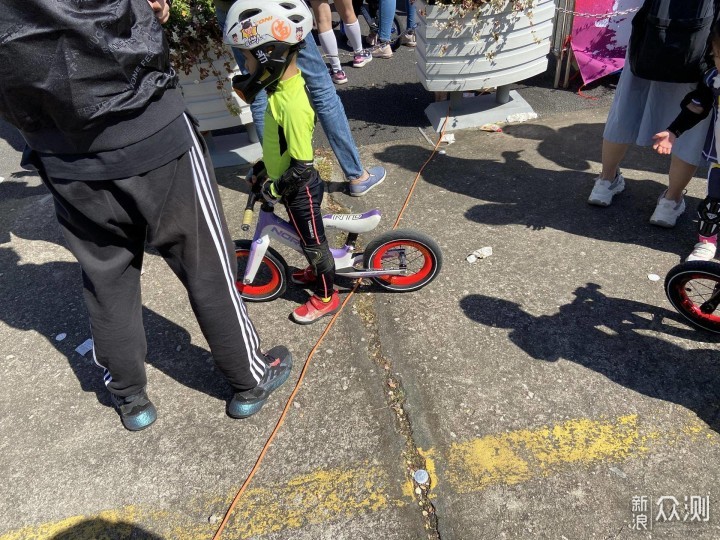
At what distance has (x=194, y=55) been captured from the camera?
13.8 feet

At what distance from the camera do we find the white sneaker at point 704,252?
11.0 feet

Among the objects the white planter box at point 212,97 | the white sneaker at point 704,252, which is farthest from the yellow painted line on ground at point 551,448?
the white planter box at point 212,97

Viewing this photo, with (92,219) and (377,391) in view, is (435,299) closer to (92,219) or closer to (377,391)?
(377,391)

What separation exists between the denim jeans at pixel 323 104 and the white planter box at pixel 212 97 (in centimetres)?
49

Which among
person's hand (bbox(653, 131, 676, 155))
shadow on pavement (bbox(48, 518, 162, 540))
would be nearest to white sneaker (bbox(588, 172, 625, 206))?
person's hand (bbox(653, 131, 676, 155))

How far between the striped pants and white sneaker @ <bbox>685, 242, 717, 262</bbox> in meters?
2.58

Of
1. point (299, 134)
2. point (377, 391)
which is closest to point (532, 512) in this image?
point (377, 391)

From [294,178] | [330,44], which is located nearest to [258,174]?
[294,178]

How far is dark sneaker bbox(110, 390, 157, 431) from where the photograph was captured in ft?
9.01

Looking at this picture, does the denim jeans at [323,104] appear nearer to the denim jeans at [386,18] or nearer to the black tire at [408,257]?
the black tire at [408,257]

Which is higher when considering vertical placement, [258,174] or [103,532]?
[258,174]

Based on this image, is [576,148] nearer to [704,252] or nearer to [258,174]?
[704,252]

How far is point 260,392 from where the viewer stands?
277 cm

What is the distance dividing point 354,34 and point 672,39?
3.92 meters
